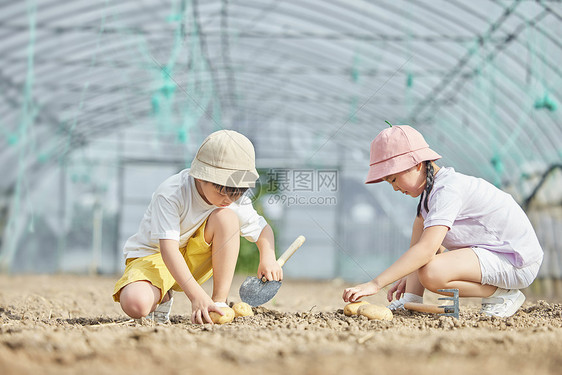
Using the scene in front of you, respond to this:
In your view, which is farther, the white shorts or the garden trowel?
the garden trowel

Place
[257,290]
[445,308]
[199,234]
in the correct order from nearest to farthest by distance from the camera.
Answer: [445,308] < [199,234] < [257,290]

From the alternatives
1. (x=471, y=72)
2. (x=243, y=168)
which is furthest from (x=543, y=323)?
(x=471, y=72)

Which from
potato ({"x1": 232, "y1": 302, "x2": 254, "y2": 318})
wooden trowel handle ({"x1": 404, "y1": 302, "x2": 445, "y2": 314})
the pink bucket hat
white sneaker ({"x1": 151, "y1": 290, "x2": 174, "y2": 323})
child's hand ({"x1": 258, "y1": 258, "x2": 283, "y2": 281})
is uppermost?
the pink bucket hat

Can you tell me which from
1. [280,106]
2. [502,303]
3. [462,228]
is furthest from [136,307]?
[280,106]

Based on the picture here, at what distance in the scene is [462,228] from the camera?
2447 millimetres

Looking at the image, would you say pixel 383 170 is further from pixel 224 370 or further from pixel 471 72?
pixel 471 72

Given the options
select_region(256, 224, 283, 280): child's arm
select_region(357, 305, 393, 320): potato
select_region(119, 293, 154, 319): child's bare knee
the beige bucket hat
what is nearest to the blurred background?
select_region(256, 224, 283, 280): child's arm

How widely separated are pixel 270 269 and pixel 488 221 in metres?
0.87

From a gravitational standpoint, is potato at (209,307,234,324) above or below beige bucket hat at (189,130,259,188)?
below

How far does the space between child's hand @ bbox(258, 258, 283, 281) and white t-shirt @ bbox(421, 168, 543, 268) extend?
2.01ft

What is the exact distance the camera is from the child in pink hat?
2.26 metres

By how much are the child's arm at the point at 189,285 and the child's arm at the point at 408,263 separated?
1.61 ft

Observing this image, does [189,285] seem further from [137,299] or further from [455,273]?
[455,273]

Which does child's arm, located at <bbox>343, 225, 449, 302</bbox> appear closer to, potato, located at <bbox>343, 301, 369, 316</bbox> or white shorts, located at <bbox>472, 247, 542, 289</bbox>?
potato, located at <bbox>343, 301, 369, 316</bbox>
